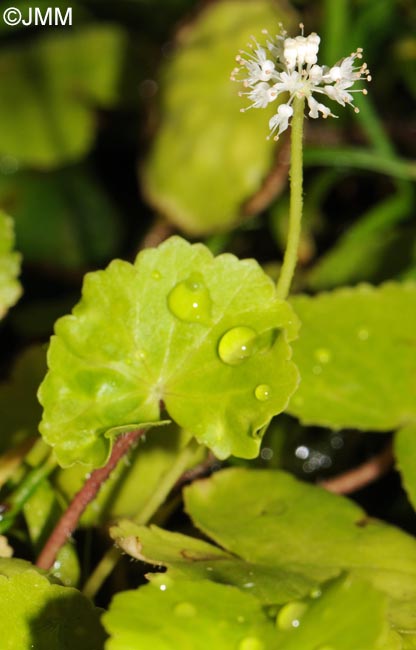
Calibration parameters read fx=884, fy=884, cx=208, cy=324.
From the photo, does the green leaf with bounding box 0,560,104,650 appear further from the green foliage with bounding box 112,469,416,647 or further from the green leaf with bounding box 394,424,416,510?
the green leaf with bounding box 394,424,416,510

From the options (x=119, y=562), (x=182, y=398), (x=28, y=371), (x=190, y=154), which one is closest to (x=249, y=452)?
(x=182, y=398)

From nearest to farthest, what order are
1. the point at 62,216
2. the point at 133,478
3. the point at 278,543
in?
the point at 278,543 < the point at 133,478 < the point at 62,216

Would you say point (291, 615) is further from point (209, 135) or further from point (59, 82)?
point (59, 82)

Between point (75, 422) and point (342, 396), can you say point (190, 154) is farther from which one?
point (75, 422)

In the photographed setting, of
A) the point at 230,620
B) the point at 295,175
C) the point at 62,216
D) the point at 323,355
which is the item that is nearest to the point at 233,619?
the point at 230,620

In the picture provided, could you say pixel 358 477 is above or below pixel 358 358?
below

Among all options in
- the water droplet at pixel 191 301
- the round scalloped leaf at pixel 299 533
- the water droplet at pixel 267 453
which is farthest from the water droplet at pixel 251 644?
the water droplet at pixel 267 453
